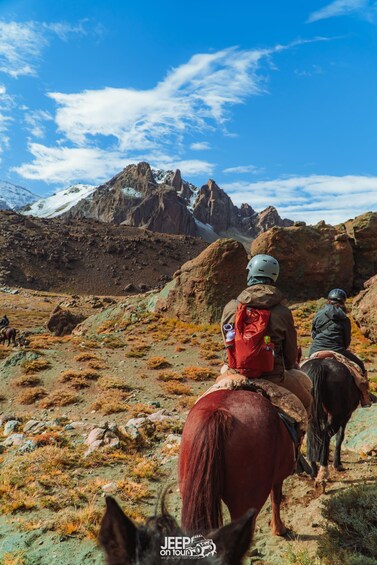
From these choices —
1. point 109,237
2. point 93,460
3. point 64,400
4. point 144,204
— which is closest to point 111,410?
point 64,400

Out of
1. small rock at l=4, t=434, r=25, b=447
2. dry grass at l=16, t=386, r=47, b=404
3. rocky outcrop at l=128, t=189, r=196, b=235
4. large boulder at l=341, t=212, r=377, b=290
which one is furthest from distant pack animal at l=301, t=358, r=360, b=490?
rocky outcrop at l=128, t=189, r=196, b=235

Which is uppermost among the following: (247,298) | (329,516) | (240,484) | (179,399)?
(247,298)

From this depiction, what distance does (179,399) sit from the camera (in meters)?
13.3

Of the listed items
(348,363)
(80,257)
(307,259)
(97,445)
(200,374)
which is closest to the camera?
(348,363)

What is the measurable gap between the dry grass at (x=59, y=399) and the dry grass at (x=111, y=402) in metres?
0.92

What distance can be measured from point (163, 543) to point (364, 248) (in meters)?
34.2

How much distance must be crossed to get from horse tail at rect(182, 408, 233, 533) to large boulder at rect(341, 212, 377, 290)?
31.6 meters

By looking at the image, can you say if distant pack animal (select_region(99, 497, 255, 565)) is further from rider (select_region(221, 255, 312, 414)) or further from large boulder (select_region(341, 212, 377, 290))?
large boulder (select_region(341, 212, 377, 290))

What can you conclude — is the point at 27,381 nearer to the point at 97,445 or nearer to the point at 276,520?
the point at 97,445

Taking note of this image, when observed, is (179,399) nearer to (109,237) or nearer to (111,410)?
(111,410)

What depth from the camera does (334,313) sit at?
734cm

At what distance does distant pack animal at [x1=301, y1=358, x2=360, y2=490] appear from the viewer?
252 inches

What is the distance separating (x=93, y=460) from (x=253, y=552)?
401 centimetres

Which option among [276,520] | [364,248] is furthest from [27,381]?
[364,248]
